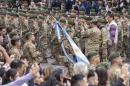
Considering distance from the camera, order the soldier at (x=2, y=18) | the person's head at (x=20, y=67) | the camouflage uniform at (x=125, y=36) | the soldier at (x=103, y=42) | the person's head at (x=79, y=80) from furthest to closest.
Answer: the soldier at (x=2, y=18) → the camouflage uniform at (x=125, y=36) → the soldier at (x=103, y=42) → the person's head at (x=20, y=67) → the person's head at (x=79, y=80)

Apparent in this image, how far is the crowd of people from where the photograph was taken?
965 centimetres

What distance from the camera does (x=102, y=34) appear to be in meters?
18.3

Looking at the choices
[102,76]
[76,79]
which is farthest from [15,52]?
[76,79]

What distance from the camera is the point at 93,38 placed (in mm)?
18016

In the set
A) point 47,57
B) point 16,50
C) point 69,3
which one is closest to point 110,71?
point 16,50

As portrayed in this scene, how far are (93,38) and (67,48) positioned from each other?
1.08 m

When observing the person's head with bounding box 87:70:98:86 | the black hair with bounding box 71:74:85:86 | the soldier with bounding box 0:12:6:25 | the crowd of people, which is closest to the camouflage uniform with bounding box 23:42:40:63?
the crowd of people

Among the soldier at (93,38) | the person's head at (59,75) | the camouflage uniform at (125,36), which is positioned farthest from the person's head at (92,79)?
the camouflage uniform at (125,36)

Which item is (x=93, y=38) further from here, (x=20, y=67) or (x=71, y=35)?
(x=20, y=67)

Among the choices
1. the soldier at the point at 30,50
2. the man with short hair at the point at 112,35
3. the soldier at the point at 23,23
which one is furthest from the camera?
the soldier at the point at 23,23

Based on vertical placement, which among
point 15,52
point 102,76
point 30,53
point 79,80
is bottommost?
point 30,53

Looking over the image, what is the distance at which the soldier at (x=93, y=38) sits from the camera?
59.0 ft

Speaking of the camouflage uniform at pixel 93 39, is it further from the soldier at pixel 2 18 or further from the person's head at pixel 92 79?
the person's head at pixel 92 79

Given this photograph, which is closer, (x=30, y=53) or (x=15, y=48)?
(x=15, y=48)
